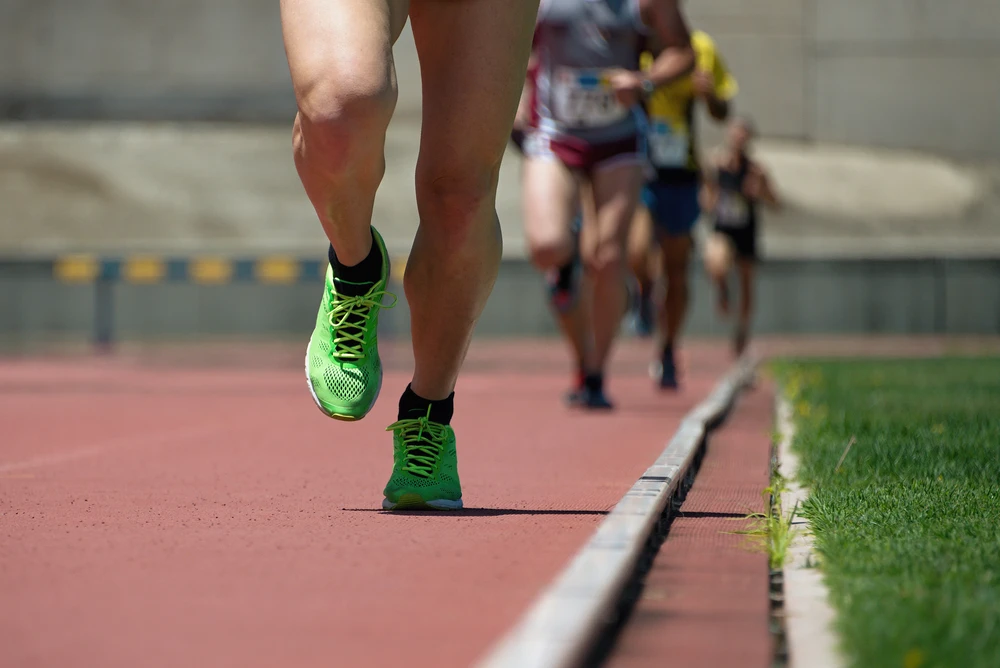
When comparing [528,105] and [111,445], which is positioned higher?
[528,105]

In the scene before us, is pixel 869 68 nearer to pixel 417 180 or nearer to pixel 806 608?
pixel 417 180

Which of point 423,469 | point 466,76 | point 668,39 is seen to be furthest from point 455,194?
point 668,39

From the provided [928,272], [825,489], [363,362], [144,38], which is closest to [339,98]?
[363,362]

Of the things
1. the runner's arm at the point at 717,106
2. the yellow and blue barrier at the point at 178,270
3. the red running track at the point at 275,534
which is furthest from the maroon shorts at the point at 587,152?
the yellow and blue barrier at the point at 178,270

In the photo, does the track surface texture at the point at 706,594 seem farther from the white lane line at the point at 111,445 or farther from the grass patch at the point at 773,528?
the white lane line at the point at 111,445

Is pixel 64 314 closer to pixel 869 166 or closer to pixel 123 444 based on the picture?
pixel 869 166

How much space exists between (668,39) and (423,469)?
16.4ft

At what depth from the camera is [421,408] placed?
14.1 feet

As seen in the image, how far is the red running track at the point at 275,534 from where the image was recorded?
252 cm

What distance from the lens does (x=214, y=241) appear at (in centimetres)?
2486

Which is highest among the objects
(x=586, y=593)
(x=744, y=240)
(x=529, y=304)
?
(x=586, y=593)

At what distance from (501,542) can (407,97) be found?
900 inches

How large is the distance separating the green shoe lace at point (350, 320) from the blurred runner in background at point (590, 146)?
3917 mm

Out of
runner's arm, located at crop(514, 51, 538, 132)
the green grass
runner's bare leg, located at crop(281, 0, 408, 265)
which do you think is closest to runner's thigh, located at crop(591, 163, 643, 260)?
runner's arm, located at crop(514, 51, 538, 132)
